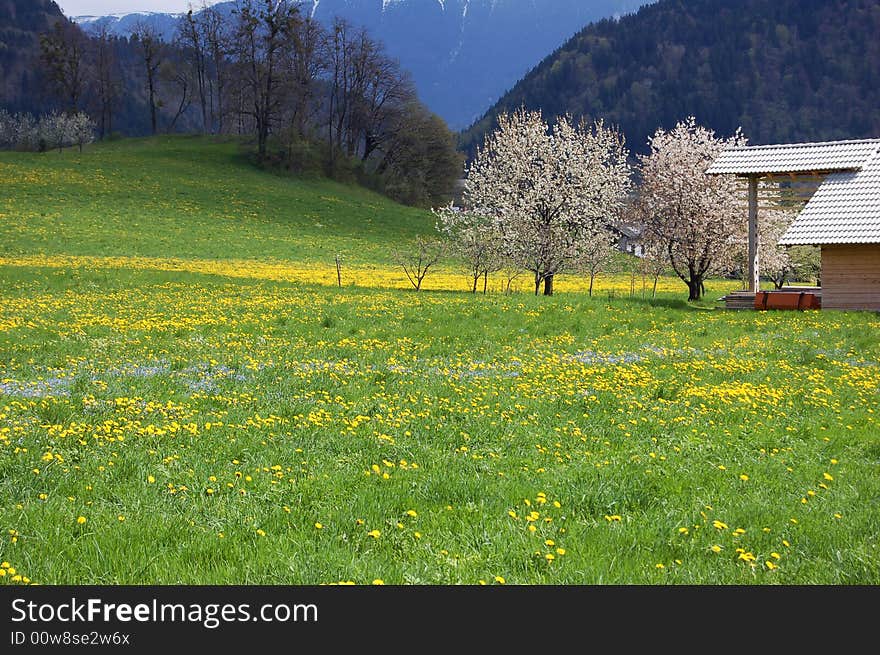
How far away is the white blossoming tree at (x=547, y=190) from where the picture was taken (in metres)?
35.2

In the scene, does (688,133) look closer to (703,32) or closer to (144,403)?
(144,403)

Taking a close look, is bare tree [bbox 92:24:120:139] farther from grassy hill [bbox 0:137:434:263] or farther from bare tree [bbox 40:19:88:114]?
grassy hill [bbox 0:137:434:263]

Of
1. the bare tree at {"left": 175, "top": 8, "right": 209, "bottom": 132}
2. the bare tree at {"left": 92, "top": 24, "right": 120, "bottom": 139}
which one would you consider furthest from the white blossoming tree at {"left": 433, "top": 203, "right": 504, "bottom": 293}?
the bare tree at {"left": 92, "top": 24, "right": 120, "bottom": 139}

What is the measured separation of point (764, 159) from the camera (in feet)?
108

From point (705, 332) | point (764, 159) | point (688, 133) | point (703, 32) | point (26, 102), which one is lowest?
point (705, 332)

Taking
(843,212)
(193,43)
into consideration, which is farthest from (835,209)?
(193,43)

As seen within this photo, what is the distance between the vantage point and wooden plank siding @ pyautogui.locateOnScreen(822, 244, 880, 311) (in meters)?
28.2

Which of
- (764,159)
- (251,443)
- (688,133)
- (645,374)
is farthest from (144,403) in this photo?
(688,133)

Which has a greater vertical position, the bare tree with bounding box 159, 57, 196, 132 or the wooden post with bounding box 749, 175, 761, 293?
the bare tree with bounding box 159, 57, 196, 132

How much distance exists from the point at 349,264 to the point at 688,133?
21.2 m

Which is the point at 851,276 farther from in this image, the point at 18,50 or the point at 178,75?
the point at 18,50

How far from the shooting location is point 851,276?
93.9 feet

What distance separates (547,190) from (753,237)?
30.5ft

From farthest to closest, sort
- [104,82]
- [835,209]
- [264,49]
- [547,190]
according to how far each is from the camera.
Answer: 1. [104,82]
2. [264,49]
3. [547,190]
4. [835,209]
